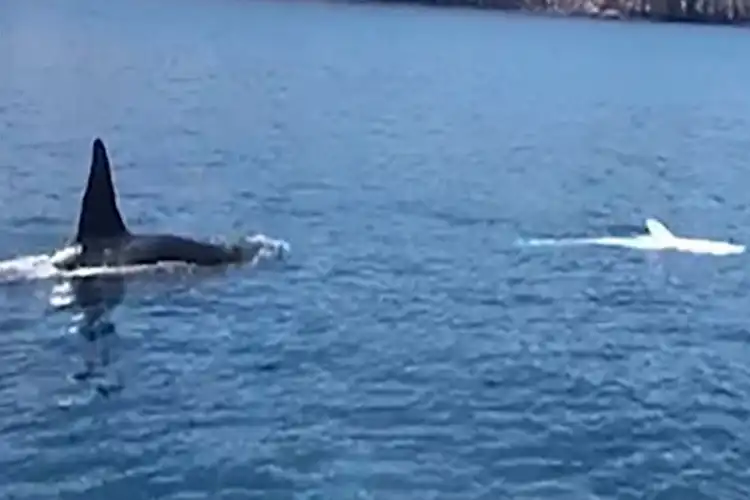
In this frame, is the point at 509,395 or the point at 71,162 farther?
the point at 71,162

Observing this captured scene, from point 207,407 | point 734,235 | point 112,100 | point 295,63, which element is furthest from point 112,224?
point 295,63

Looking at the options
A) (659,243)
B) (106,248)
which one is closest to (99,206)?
(106,248)

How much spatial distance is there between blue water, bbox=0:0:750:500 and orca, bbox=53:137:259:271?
1845 mm

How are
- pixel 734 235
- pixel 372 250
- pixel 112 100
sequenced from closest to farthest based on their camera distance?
1. pixel 372 250
2. pixel 734 235
3. pixel 112 100

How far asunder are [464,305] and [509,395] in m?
9.38

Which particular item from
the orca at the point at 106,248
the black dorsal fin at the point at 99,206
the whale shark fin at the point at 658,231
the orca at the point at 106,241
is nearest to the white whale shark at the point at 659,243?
the whale shark fin at the point at 658,231

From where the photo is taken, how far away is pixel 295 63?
15900 centimetres

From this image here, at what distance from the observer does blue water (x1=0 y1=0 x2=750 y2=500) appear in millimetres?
31344

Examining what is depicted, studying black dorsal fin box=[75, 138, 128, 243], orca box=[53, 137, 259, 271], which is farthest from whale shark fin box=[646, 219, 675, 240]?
black dorsal fin box=[75, 138, 128, 243]

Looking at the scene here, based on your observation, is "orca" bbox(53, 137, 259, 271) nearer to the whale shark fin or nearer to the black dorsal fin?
the black dorsal fin

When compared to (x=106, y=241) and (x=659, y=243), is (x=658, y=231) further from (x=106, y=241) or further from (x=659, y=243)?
(x=106, y=241)

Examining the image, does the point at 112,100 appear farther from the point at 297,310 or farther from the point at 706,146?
the point at 297,310

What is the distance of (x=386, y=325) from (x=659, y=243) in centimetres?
1742

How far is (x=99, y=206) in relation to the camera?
4625 cm
